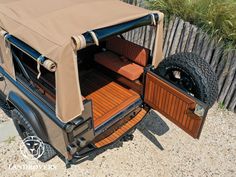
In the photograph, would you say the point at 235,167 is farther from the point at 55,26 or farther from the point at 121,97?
the point at 55,26

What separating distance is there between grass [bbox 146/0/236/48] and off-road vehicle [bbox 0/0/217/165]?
2.50m

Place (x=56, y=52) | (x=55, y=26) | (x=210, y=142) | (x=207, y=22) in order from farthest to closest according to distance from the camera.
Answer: (x=207, y=22) < (x=210, y=142) < (x=55, y=26) < (x=56, y=52)

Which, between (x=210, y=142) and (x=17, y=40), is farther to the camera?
(x=210, y=142)

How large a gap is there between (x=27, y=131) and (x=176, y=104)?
265 centimetres

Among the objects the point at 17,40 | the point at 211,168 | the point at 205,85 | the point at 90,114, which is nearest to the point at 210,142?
the point at 211,168

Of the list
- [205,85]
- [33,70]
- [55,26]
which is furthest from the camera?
[33,70]

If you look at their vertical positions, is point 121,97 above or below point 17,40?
below

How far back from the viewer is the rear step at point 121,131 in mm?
4281

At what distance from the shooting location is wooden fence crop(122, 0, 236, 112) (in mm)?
6004

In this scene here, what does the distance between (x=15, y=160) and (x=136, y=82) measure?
9.04 feet

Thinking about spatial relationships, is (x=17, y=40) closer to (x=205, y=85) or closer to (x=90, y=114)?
(x=90, y=114)

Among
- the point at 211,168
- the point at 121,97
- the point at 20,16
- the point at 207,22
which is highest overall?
the point at 20,16

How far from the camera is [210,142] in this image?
545 cm

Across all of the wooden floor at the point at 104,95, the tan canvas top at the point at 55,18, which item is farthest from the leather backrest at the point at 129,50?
the tan canvas top at the point at 55,18
